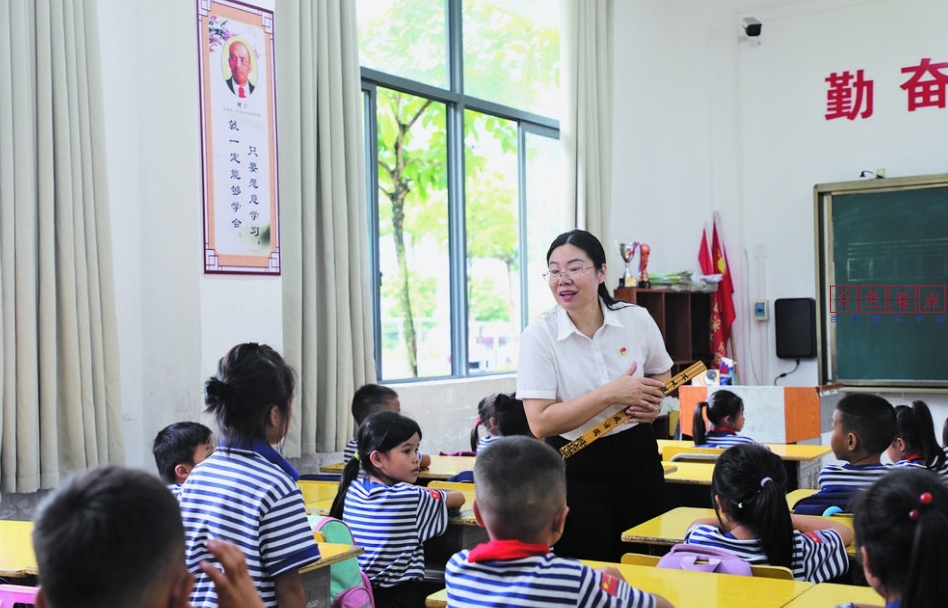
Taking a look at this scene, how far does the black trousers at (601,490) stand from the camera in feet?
8.65

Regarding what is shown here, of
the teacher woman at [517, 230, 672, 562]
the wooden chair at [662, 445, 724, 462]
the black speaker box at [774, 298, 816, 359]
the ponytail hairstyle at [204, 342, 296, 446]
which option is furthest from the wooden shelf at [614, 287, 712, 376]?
the ponytail hairstyle at [204, 342, 296, 446]

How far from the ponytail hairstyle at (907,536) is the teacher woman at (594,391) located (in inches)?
39.6

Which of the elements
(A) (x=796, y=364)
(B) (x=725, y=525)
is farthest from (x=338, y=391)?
(A) (x=796, y=364)

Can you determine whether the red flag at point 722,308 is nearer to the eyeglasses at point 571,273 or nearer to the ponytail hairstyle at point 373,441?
the ponytail hairstyle at point 373,441

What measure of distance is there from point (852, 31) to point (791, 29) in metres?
0.47

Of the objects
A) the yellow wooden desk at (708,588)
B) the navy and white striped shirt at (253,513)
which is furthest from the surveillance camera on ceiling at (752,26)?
the navy and white striped shirt at (253,513)

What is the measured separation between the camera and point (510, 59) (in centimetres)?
698

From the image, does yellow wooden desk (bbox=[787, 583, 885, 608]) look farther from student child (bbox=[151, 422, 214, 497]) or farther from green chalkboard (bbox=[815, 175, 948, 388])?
green chalkboard (bbox=[815, 175, 948, 388])

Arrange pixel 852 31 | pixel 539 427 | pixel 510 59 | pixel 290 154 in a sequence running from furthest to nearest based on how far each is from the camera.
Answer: pixel 852 31
pixel 510 59
pixel 290 154
pixel 539 427

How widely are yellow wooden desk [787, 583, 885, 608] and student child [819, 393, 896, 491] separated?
3.30 feet

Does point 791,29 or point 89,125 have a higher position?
point 791,29

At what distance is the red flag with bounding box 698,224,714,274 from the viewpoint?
8.00 metres

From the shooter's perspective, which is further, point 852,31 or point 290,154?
point 852,31

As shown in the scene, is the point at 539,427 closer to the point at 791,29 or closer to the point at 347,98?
the point at 347,98
